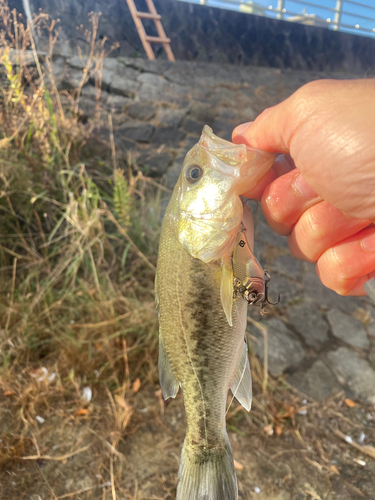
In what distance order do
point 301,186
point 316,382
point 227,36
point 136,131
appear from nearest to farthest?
point 301,186, point 316,382, point 136,131, point 227,36

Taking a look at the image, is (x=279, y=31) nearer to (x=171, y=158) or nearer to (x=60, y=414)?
(x=171, y=158)

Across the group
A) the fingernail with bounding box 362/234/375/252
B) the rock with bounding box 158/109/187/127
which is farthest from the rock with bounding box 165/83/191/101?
the fingernail with bounding box 362/234/375/252

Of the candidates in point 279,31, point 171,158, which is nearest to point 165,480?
point 171,158

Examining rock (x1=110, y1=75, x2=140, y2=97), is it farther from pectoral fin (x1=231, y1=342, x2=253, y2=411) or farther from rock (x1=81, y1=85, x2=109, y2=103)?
pectoral fin (x1=231, y1=342, x2=253, y2=411)

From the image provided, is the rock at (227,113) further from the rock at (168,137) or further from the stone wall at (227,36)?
the rock at (168,137)

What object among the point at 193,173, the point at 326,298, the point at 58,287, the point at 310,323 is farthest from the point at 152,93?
the point at 193,173

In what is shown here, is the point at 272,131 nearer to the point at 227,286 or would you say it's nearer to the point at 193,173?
the point at 193,173

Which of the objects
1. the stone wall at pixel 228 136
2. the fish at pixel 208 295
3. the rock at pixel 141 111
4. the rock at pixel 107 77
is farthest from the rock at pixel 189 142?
the fish at pixel 208 295
